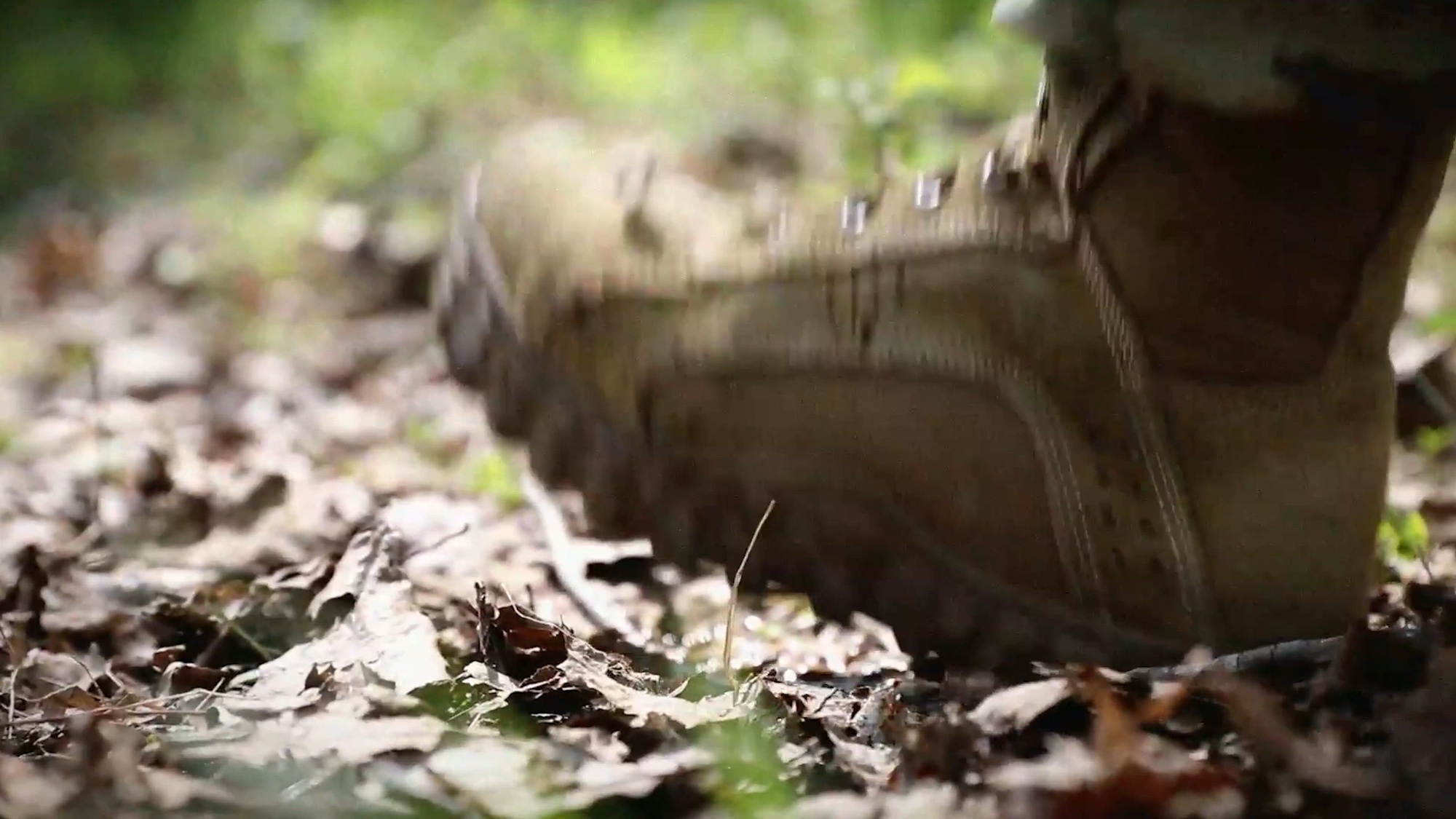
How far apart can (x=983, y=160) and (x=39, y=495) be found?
1.37 meters

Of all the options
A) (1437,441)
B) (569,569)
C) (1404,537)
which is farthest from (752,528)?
(1437,441)

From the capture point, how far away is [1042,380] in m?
1.11

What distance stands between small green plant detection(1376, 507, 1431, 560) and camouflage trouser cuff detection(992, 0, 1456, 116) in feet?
2.02

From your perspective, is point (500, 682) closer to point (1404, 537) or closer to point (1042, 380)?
point (1042, 380)

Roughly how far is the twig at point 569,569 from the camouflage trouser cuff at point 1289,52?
2.34ft

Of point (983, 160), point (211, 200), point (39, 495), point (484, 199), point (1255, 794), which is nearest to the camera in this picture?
point (1255, 794)

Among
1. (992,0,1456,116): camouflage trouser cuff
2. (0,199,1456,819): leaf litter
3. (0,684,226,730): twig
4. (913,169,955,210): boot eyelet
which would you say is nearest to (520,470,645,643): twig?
(0,199,1456,819): leaf litter

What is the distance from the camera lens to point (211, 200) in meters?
3.66

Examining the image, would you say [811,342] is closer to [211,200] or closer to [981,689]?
[981,689]

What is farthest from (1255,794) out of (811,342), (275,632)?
(275,632)

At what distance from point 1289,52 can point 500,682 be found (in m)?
0.74

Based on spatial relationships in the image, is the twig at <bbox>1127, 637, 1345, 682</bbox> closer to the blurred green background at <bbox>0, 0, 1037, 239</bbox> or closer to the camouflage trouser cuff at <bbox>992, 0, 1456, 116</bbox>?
the camouflage trouser cuff at <bbox>992, 0, 1456, 116</bbox>

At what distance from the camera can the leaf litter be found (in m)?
0.80

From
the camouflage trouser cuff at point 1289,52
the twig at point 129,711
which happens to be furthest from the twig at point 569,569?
the camouflage trouser cuff at point 1289,52
